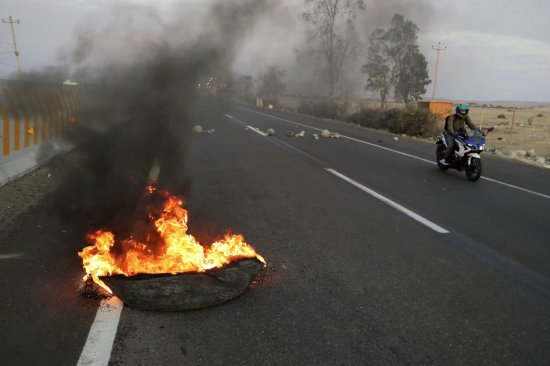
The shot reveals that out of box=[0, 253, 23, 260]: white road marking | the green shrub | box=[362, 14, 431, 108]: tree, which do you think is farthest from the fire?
box=[362, 14, 431, 108]: tree

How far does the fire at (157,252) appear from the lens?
357 centimetres

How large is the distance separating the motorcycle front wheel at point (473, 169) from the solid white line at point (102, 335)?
8125 mm

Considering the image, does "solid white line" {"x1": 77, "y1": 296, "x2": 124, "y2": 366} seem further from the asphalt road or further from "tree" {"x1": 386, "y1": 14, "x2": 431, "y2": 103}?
"tree" {"x1": 386, "y1": 14, "x2": 431, "y2": 103}

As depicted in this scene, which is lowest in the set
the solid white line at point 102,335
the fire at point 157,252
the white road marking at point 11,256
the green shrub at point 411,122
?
the green shrub at point 411,122

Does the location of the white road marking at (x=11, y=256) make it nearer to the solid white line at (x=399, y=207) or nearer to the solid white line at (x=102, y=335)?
the solid white line at (x=102, y=335)

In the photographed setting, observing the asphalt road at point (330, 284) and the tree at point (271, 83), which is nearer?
the asphalt road at point (330, 284)

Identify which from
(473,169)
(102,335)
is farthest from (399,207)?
(102,335)

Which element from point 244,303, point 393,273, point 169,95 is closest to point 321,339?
point 244,303

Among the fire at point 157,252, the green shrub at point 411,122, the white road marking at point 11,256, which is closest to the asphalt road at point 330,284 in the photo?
the white road marking at point 11,256

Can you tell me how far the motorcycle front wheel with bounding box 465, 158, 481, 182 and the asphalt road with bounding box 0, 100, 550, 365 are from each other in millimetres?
1031

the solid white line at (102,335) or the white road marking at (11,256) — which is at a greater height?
the solid white line at (102,335)

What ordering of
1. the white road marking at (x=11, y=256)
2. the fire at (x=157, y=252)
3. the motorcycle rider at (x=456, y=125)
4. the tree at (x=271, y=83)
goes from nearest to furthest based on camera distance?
the fire at (x=157, y=252)
the white road marking at (x=11, y=256)
the motorcycle rider at (x=456, y=125)
the tree at (x=271, y=83)

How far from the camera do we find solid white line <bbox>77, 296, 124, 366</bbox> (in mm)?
2734

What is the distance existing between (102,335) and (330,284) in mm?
1920
